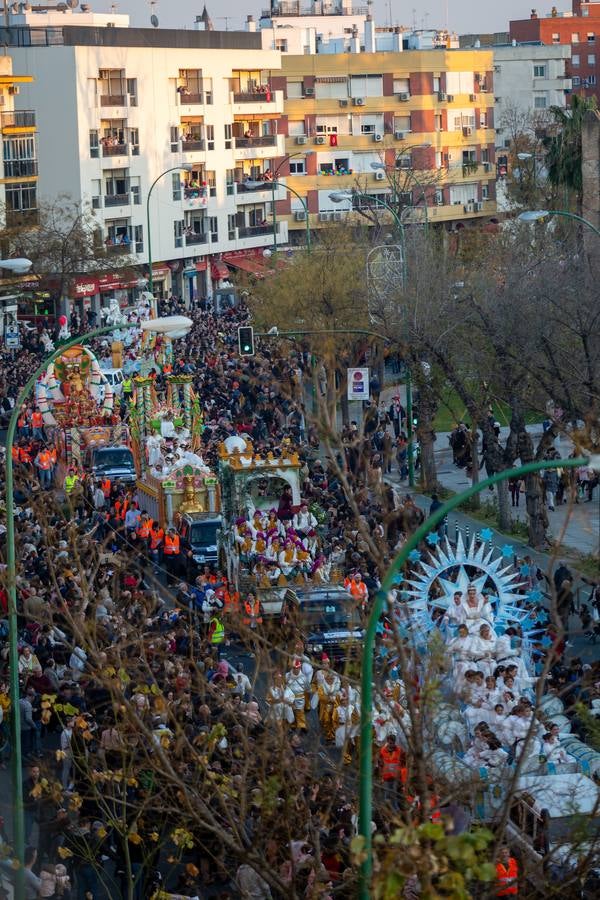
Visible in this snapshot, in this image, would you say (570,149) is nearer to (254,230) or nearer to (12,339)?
(12,339)

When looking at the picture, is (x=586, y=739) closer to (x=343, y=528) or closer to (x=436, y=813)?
(x=436, y=813)

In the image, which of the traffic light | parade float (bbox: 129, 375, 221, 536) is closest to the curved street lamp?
parade float (bbox: 129, 375, 221, 536)

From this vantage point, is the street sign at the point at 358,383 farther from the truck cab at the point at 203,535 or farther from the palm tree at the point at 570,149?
the palm tree at the point at 570,149

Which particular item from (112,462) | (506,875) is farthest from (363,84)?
(506,875)

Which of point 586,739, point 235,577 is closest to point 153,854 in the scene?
point 586,739

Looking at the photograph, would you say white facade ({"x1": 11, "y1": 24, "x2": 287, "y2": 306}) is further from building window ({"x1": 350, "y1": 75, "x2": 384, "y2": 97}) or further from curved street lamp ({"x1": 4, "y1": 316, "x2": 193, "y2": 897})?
curved street lamp ({"x1": 4, "y1": 316, "x2": 193, "y2": 897})

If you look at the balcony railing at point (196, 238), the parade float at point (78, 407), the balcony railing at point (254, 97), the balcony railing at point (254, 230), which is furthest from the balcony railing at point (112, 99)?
the parade float at point (78, 407)
